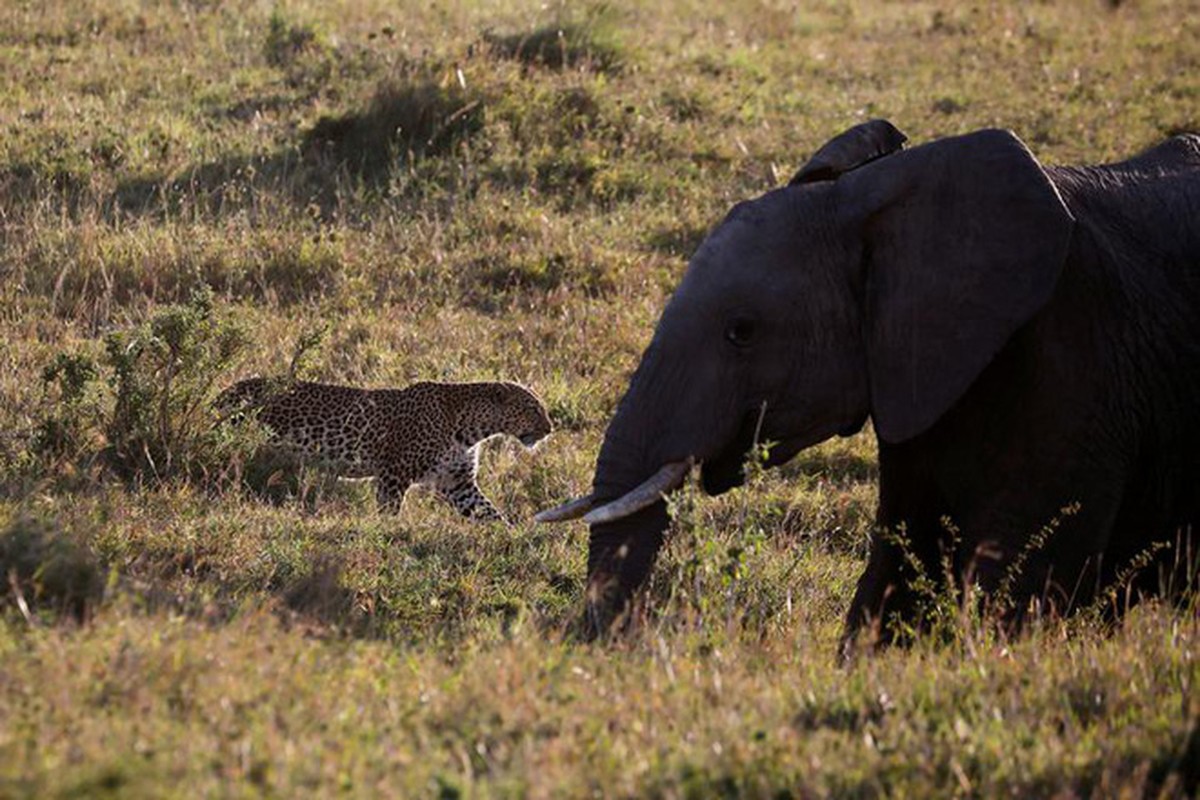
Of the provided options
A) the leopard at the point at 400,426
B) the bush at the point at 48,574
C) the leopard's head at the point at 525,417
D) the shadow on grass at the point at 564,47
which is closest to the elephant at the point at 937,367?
the bush at the point at 48,574

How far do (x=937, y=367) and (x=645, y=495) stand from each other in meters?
1.11

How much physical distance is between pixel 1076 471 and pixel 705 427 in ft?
4.27

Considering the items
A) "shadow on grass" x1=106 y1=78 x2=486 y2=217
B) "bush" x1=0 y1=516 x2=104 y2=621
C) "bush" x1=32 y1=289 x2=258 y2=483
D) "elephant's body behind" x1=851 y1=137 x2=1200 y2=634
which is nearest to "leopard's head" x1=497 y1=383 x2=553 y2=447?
"bush" x1=32 y1=289 x2=258 y2=483

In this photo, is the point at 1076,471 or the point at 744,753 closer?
the point at 744,753

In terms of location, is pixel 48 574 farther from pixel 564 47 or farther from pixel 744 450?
pixel 564 47

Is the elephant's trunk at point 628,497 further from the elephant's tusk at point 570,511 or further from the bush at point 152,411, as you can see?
the bush at point 152,411

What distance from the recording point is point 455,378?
12.8 meters

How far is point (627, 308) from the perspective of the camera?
13.8 m

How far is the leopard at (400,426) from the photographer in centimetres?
1135

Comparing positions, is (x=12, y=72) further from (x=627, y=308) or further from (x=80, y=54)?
(x=627, y=308)

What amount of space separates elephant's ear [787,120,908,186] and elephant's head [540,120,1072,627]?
1.19ft

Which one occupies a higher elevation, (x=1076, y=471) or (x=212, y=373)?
(x=1076, y=471)

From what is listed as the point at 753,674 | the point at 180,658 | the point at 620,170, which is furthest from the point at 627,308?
the point at 180,658

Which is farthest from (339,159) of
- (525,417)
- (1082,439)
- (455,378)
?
(1082,439)
